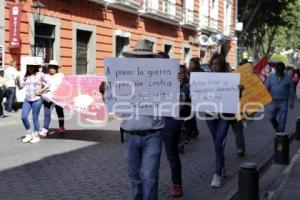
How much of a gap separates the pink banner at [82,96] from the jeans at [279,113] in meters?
3.44

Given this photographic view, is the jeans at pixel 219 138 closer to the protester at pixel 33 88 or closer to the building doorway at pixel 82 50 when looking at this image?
the protester at pixel 33 88

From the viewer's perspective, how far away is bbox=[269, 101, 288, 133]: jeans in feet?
39.5

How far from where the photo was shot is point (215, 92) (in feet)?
25.2

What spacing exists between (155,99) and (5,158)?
14.6 feet

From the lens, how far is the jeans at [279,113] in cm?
1205

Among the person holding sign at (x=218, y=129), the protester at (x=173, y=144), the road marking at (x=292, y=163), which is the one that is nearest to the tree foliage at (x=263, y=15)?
the road marking at (x=292, y=163)

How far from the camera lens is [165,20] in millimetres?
31812

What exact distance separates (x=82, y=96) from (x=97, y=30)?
12987mm

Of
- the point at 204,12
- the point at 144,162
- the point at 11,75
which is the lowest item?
the point at 144,162

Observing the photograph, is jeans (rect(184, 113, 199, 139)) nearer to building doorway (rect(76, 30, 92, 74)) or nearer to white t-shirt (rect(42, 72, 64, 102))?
white t-shirt (rect(42, 72, 64, 102))

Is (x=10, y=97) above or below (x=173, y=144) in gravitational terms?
above

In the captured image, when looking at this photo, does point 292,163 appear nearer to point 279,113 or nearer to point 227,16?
point 279,113

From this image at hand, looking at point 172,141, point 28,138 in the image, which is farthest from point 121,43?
point 172,141

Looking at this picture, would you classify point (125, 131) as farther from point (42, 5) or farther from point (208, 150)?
point (42, 5)
